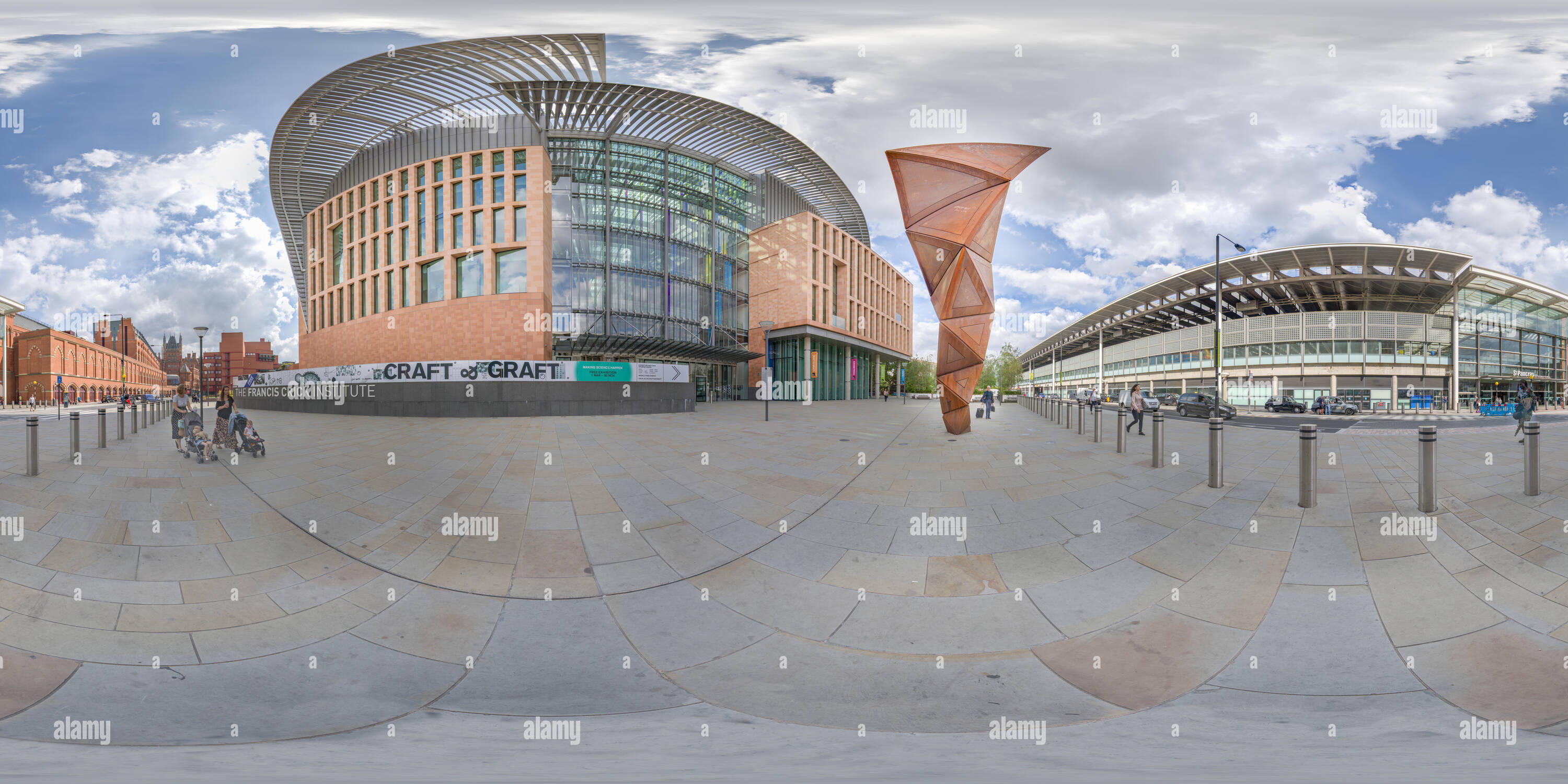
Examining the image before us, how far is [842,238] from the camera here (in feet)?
149

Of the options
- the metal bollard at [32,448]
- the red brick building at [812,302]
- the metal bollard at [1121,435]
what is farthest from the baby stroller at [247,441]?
the red brick building at [812,302]

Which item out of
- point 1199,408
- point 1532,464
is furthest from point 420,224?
point 1199,408

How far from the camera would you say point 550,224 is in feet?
98.3

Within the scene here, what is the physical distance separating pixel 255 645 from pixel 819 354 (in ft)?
134

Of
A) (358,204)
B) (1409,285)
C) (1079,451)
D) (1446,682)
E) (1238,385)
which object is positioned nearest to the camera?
(1446,682)

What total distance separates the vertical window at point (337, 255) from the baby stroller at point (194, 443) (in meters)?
35.2

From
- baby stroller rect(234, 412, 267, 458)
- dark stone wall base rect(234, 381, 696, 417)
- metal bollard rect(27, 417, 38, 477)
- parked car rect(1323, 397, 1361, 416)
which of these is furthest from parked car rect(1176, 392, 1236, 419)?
metal bollard rect(27, 417, 38, 477)

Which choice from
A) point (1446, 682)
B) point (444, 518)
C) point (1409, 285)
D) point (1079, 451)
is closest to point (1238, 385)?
point (1409, 285)

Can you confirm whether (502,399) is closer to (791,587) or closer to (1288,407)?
(791,587)

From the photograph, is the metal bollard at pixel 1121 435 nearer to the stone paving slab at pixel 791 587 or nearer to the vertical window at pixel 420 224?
the stone paving slab at pixel 791 587

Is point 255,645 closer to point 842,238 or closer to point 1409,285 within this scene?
point 842,238

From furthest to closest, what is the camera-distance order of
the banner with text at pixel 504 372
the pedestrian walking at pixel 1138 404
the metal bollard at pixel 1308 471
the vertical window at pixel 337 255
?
the vertical window at pixel 337 255 → the banner with text at pixel 504 372 → the pedestrian walking at pixel 1138 404 → the metal bollard at pixel 1308 471

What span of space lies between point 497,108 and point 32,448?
1108 inches

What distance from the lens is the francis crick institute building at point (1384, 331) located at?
4559 cm
